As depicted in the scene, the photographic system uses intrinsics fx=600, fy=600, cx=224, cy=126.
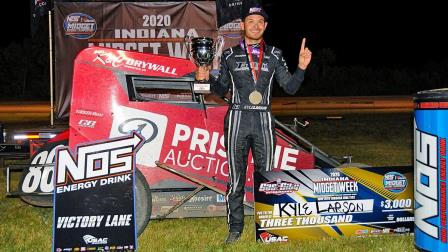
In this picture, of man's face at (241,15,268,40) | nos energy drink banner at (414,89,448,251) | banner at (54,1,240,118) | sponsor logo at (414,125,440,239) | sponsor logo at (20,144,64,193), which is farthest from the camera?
banner at (54,1,240,118)

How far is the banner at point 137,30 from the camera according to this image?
11391 millimetres

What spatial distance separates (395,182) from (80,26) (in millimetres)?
7473

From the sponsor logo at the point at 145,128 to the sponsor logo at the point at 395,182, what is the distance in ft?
7.19

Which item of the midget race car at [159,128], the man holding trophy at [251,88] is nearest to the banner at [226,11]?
the midget race car at [159,128]

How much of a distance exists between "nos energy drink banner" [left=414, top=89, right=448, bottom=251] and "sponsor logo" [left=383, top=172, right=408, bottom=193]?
0.67 meters

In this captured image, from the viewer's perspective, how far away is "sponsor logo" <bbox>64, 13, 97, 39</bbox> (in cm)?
1127

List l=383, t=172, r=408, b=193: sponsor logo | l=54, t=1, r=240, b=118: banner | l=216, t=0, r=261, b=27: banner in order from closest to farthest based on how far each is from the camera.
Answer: l=383, t=172, r=408, b=193: sponsor logo < l=216, t=0, r=261, b=27: banner < l=54, t=1, r=240, b=118: banner

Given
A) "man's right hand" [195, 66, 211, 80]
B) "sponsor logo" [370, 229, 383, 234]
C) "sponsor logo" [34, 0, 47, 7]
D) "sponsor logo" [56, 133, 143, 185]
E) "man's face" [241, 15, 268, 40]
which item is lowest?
"sponsor logo" [370, 229, 383, 234]

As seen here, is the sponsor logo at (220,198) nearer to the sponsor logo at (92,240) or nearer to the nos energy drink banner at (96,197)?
the nos energy drink banner at (96,197)

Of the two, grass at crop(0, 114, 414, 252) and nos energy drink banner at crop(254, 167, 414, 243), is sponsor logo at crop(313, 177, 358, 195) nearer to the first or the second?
nos energy drink banner at crop(254, 167, 414, 243)

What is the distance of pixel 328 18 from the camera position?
260 feet

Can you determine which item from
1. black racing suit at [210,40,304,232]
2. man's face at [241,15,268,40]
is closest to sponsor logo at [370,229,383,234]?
black racing suit at [210,40,304,232]

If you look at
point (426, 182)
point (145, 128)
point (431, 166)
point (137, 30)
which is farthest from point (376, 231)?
point (137, 30)

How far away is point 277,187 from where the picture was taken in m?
5.49
